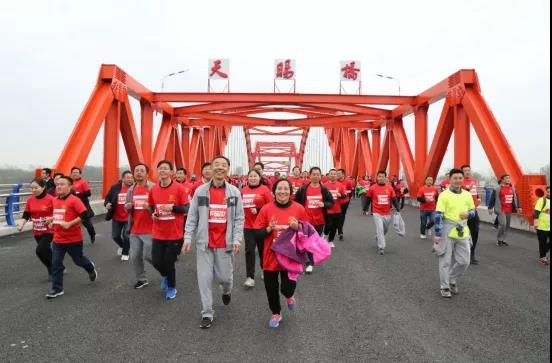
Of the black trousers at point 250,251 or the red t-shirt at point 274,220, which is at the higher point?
the red t-shirt at point 274,220

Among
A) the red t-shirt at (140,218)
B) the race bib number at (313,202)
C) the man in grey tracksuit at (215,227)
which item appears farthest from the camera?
the race bib number at (313,202)

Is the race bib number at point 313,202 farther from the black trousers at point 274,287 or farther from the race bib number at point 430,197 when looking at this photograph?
the race bib number at point 430,197

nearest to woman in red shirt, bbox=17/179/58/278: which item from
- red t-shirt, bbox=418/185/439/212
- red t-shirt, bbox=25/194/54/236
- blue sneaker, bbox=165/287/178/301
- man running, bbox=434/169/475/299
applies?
red t-shirt, bbox=25/194/54/236

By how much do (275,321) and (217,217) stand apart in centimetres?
126

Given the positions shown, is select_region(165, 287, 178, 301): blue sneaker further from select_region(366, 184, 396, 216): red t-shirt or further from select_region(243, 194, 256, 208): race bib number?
select_region(366, 184, 396, 216): red t-shirt

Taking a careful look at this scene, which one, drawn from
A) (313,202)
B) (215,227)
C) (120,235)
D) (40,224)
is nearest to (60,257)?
(40,224)

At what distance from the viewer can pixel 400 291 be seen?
529 cm

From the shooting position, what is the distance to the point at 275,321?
4.02m

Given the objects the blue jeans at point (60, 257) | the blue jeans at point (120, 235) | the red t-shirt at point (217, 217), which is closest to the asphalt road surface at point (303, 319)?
the blue jeans at point (60, 257)

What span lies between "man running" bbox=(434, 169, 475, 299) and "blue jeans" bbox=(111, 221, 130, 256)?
5389 millimetres

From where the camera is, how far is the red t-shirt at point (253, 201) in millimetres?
6031

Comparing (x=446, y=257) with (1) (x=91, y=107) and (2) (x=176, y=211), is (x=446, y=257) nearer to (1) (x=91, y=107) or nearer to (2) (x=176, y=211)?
(2) (x=176, y=211)

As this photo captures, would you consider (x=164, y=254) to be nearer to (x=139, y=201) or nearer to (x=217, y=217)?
(x=139, y=201)

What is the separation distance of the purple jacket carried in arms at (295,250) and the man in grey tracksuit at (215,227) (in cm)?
50
